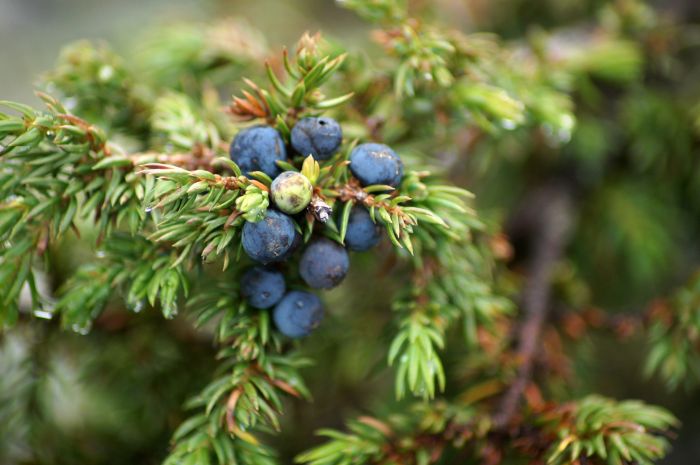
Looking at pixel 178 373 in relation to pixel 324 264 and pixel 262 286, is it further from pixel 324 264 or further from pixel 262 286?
pixel 324 264

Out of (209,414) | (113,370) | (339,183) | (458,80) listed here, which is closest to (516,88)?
(458,80)

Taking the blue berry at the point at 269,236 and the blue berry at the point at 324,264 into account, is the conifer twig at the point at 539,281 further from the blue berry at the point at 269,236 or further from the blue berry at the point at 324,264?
the blue berry at the point at 269,236

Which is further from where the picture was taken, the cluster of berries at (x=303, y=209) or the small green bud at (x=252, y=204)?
the cluster of berries at (x=303, y=209)

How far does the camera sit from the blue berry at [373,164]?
0.95 metres

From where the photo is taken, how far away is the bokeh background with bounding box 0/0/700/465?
4.67 feet

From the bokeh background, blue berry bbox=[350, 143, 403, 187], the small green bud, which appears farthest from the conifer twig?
the small green bud

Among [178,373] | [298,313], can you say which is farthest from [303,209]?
[178,373]

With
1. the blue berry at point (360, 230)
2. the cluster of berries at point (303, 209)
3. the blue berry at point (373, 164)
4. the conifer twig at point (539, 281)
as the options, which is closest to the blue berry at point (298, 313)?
the cluster of berries at point (303, 209)

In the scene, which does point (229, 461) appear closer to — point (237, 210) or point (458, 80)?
point (237, 210)

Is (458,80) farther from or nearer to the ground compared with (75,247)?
farther from the ground

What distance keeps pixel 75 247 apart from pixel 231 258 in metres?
0.78

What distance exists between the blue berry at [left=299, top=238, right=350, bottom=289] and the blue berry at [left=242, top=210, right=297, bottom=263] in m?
0.07

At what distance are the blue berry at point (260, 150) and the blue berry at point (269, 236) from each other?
11 cm

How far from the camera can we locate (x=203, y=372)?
1.43 metres
